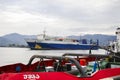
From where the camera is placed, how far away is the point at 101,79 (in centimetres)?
881

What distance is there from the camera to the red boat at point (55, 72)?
24.1 feet

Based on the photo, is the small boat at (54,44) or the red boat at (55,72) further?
the small boat at (54,44)

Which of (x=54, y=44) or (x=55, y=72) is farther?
(x=54, y=44)

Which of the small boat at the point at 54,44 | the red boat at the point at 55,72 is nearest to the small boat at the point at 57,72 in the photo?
the red boat at the point at 55,72

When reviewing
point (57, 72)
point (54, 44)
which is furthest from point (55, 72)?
point (54, 44)

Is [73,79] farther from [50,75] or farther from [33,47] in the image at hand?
[33,47]

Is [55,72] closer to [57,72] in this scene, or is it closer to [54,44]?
[57,72]

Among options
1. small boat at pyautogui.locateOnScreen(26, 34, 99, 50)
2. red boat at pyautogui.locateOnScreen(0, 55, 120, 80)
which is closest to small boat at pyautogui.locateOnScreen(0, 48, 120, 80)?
red boat at pyautogui.locateOnScreen(0, 55, 120, 80)

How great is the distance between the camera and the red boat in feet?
24.1

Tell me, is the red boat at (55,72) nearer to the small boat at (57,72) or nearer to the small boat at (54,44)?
the small boat at (57,72)

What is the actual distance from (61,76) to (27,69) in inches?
75.2

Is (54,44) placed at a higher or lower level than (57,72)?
lower

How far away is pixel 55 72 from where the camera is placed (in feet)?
25.6

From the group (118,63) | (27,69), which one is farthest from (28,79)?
(118,63)
